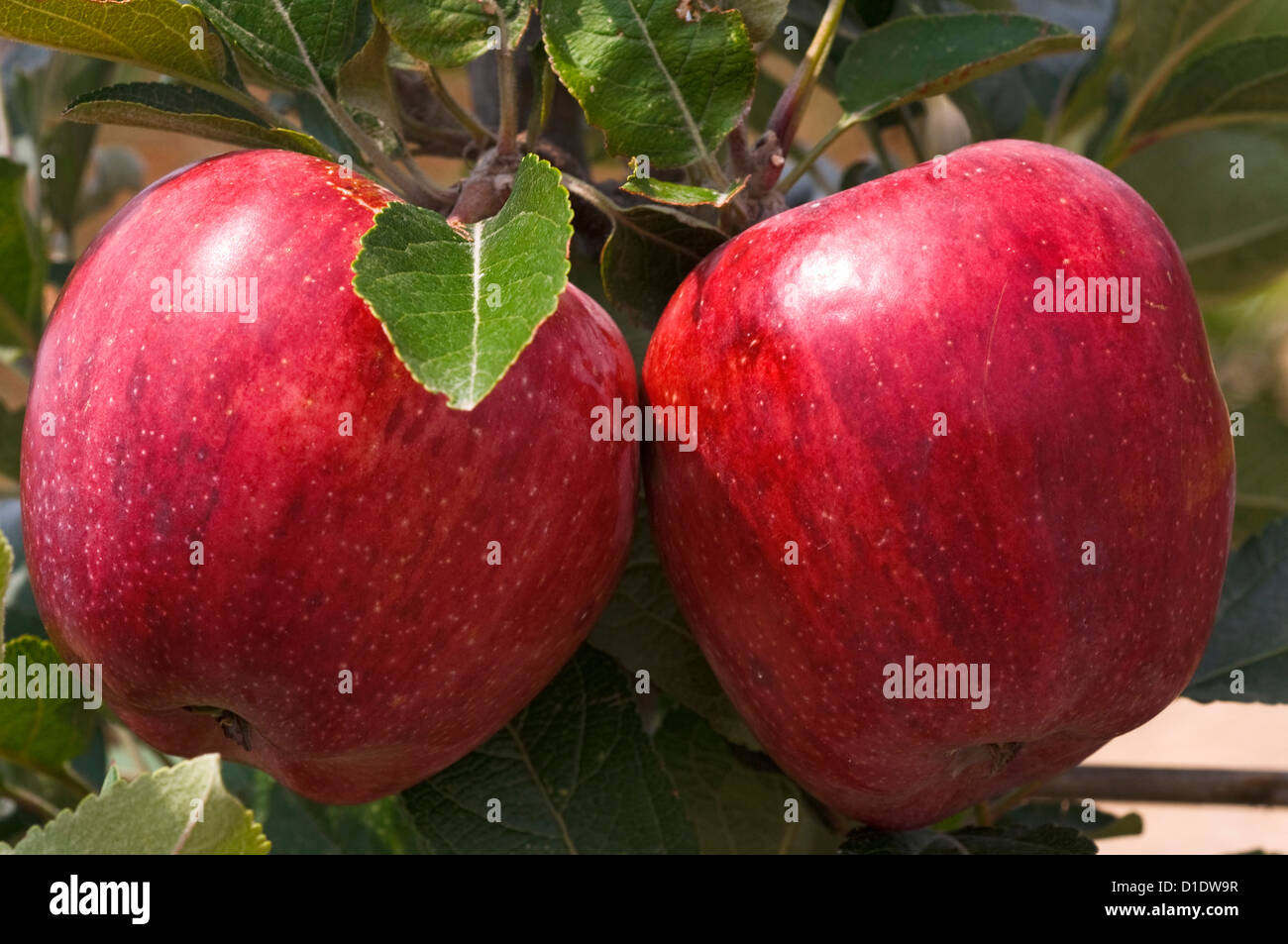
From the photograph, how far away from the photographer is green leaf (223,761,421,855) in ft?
2.08

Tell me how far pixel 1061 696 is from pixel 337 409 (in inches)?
10.4

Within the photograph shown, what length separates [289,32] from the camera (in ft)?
1.51

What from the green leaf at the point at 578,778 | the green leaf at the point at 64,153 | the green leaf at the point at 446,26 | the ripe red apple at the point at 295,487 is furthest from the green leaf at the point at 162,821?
the green leaf at the point at 64,153

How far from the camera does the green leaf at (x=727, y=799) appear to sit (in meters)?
0.61

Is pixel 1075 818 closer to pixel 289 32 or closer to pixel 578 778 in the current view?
pixel 578 778

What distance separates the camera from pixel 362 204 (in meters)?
0.42

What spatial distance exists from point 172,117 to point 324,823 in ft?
1.24

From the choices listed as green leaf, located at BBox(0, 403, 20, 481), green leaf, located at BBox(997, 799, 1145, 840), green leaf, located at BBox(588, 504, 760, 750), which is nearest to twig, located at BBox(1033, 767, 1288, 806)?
green leaf, located at BBox(997, 799, 1145, 840)

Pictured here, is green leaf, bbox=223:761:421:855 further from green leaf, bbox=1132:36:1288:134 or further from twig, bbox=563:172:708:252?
green leaf, bbox=1132:36:1288:134

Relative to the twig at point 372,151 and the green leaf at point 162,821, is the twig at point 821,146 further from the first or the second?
the green leaf at point 162,821

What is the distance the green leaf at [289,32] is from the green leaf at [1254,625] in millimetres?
491

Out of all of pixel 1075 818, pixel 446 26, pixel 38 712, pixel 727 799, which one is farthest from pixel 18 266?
pixel 1075 818

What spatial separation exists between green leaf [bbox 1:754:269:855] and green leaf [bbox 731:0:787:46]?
1.09 feet
